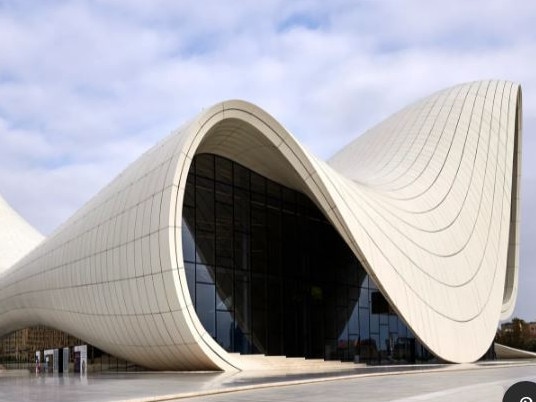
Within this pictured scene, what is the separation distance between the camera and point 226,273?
29.3 m

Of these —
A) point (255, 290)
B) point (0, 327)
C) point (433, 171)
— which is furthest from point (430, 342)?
point (0, 327)

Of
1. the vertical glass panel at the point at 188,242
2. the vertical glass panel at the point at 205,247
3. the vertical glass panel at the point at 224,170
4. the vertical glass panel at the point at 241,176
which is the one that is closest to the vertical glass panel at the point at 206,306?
the vertical glass panel at the point at 205,247

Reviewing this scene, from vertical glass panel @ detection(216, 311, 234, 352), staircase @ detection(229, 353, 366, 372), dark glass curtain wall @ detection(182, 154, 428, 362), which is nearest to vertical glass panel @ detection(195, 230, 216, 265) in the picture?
dark glass curtain wall @ detection(182, 154, 428, 362)

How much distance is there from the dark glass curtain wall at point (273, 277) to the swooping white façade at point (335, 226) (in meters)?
1.65

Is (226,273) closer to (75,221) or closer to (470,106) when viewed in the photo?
(75,221)

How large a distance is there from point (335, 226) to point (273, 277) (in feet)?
18.5

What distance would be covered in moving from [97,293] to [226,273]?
20.4ft

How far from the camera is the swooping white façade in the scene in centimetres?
2231

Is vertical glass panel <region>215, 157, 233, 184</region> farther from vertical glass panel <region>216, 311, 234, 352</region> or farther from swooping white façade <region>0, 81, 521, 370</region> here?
vertical glass panel <region>216, 311, 234, 352</region>

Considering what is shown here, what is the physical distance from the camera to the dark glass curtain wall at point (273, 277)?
2852 cm

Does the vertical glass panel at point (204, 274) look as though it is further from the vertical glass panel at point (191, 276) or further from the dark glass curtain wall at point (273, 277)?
the vertical glass panel at point (191, 276)

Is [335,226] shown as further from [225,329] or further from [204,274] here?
[225,329]

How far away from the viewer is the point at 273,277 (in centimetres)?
3206

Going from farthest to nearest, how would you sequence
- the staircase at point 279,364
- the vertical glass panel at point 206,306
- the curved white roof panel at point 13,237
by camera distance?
the curved white roof panel at point 13,237
the vertical glass panel at point 206,306
the staircase at point 279,364
